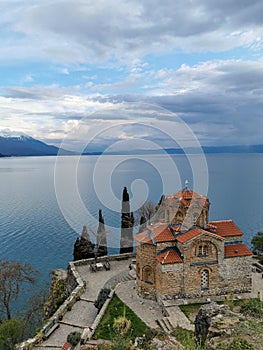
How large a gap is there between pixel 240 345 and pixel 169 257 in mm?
11061

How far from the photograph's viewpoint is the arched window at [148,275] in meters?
19.4

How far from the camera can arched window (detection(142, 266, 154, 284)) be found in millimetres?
19359

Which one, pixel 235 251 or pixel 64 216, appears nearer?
pixel 235 251

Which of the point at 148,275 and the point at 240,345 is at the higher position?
the point at 240,345

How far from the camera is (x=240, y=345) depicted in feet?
24.4

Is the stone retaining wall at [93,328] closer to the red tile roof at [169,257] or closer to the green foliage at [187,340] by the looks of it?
the red tile roof at [169,257]

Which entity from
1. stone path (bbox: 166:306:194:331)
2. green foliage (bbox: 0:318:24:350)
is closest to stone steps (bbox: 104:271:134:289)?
stone path (bbox: 166:306:194:331)

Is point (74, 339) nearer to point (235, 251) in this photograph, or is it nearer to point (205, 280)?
point (205, 280)

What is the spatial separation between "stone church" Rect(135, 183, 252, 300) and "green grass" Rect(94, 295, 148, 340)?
1948mm

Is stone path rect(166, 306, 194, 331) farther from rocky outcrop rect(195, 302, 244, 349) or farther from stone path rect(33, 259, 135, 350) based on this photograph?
rocky outcrop rect(195, 302, 244, 349)

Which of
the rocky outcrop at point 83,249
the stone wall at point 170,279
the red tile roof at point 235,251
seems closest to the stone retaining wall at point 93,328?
the stone wall at point 170,279

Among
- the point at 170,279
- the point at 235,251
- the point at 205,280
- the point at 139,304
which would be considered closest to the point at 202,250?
the point at 205,280

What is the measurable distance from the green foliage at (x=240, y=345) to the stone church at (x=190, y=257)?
413 inches

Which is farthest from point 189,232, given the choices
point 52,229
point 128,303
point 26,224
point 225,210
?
point 225,210
